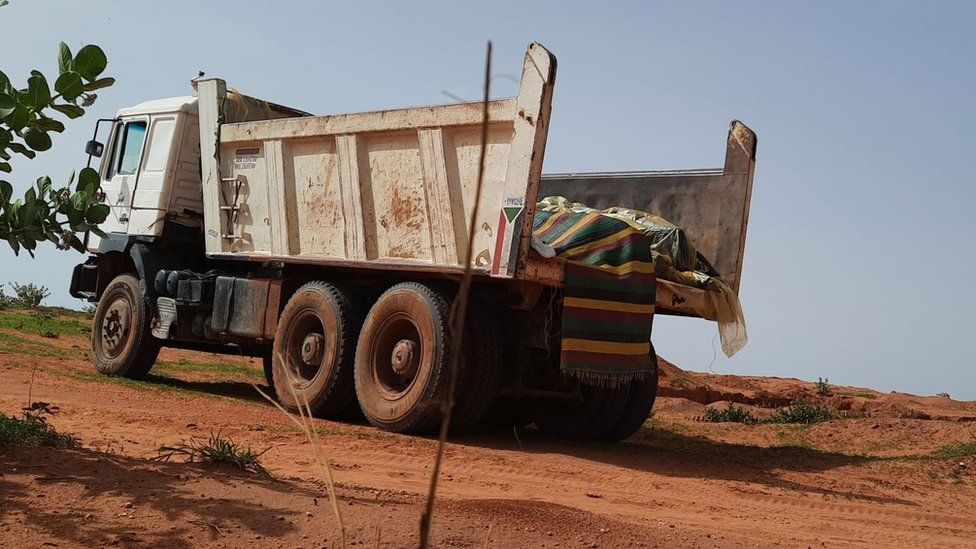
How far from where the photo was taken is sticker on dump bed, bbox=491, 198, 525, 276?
23.7 ft

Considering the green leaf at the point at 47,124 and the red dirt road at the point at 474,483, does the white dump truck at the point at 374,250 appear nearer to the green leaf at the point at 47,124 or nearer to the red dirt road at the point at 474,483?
the red dirt road at the point at 474,483

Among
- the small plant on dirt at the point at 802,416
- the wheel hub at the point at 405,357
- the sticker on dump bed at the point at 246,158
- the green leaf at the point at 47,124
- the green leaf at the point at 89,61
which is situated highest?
the sticker on dump bed at the point at 246,158

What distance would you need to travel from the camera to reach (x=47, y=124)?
5.10 meters

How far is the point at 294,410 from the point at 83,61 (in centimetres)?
504

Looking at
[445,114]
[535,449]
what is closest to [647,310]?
[535,449]

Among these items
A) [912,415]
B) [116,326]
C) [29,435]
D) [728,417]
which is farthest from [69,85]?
[912,415]

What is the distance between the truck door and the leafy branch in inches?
246

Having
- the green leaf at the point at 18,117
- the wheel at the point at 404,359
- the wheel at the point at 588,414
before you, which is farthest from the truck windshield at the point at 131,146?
the green leaf at the point at 18,117

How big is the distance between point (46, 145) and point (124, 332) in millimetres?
6709

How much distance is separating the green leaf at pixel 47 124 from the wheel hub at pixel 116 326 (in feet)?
21.7

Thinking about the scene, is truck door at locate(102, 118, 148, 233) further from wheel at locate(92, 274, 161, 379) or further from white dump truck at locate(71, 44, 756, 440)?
wheel at locate(92, 274, 161, 379)

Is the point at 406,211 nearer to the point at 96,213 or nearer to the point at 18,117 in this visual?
the point at 96,213

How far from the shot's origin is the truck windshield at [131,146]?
11.5 m

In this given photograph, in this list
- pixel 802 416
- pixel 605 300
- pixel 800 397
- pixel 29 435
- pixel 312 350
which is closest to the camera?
pixel 29 435
